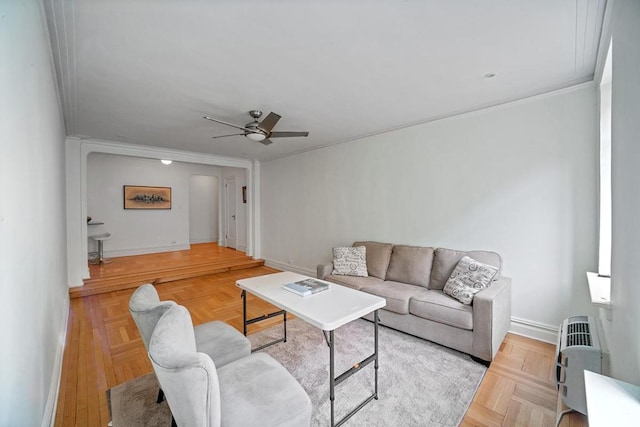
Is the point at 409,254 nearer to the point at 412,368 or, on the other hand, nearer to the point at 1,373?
the point at 412,368

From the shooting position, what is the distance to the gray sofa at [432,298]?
2326 millimetres

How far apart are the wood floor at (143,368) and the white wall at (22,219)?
0.28 meters

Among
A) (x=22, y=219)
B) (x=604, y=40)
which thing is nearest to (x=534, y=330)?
(x=604, y=40)

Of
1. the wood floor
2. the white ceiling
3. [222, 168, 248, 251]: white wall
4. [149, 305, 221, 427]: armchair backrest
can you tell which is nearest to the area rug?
the wood floor

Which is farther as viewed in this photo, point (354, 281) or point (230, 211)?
point (230, 211)

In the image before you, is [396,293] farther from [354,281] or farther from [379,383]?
[379,383]

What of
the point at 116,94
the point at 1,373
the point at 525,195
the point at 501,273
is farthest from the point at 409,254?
the point at 116,94

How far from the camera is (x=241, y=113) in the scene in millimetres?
3143

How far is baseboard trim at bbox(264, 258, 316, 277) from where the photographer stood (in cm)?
513

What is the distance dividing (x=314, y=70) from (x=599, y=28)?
1912mm

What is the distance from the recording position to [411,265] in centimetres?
325

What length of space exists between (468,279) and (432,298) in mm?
397

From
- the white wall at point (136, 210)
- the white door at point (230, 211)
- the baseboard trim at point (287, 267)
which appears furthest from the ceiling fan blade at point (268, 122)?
the white wall at point (136, 210)

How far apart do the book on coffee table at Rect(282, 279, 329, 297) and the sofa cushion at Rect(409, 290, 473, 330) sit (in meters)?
1.06
